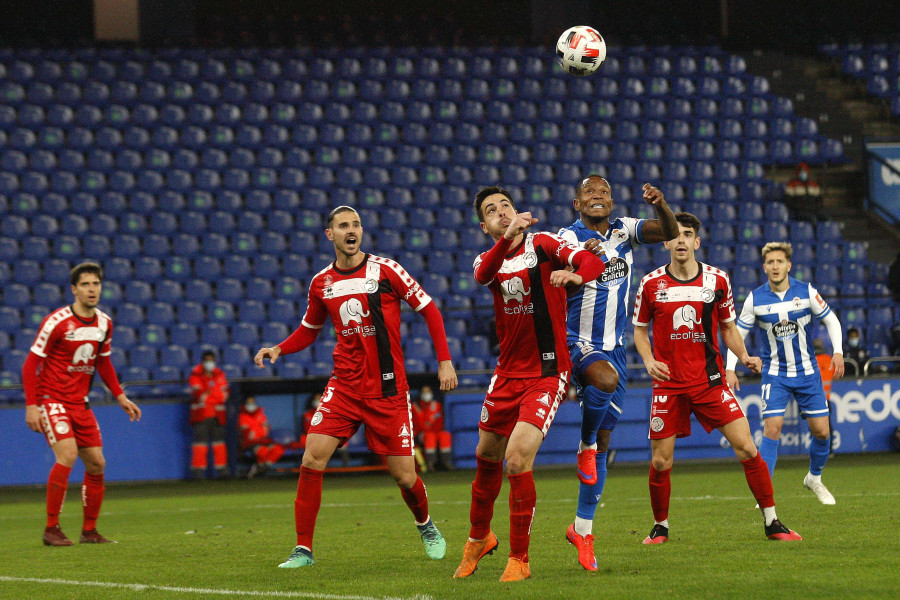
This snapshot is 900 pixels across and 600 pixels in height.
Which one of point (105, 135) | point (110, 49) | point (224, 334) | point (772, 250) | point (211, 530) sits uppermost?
point (110, 49)

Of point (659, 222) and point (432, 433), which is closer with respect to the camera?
point (659, 222)

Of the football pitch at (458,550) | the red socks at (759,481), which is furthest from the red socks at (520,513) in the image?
the red socks at (759,481)

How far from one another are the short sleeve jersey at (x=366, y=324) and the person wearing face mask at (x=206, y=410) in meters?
10.2

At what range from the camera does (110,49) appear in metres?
23.7

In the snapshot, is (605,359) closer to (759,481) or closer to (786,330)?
(759,481)

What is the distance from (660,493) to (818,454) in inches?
124

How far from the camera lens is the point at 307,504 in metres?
7.01

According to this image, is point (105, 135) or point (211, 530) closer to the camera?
point (211, 530)

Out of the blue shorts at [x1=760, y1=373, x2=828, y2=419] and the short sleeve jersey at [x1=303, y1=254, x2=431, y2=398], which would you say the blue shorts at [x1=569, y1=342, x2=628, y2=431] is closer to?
the short sleeve jersey at [x1=303, y1=254, x2=431, y2=398]

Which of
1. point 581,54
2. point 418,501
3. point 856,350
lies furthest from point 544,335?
point 856,350

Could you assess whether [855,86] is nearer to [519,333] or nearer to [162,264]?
[162,264]

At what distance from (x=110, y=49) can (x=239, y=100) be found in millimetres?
3289

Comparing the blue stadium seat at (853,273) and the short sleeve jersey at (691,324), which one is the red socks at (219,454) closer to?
the short sleeve jersey at (691,324)

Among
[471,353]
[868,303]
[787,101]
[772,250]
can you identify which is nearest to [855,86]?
[787,101]
